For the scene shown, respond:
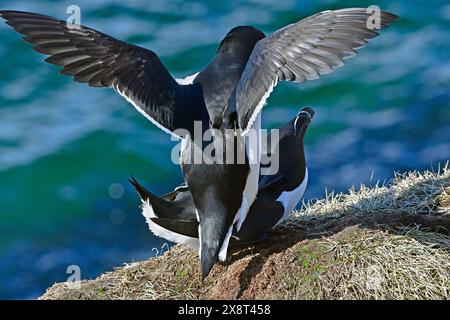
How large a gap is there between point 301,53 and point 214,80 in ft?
1.88

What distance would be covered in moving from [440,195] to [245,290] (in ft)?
4.96

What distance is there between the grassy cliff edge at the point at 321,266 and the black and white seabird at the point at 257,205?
0.12 m

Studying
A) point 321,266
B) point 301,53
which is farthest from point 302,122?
point 321,266

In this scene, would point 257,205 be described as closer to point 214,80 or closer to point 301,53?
point 214,80

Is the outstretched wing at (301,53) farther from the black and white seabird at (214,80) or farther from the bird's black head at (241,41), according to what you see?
the bird's black head at (241,41)

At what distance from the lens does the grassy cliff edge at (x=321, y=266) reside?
411 cm

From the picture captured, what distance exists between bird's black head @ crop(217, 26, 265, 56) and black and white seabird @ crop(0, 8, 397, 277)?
23 cm

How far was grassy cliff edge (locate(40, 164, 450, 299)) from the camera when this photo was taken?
4109mm

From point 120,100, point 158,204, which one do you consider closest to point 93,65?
point 158,204

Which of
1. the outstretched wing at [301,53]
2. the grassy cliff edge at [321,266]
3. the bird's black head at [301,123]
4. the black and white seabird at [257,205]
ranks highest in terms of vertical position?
the outstretched wing at [301,53]

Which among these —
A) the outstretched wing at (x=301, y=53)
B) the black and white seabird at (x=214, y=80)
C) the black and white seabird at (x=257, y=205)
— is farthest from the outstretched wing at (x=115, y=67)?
the black and white seabird at (x=257, y=205)

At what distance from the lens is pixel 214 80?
4.61 meters

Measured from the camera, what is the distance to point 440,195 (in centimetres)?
511
